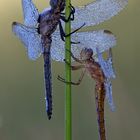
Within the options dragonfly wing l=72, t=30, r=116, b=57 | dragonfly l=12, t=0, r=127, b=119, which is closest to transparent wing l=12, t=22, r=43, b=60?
dragonfly l=12, t=0, r=127, b=119

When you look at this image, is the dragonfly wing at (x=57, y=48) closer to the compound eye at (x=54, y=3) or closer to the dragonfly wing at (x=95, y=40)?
the dragonfly wing at (x=95, y=40)

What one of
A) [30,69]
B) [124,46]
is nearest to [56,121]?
[30,69]

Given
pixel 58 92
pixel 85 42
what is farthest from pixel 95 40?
pixel 58 92

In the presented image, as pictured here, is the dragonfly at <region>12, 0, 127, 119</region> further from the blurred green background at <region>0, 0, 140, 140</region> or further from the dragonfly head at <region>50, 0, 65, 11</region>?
the blurred green background at <region>0, 0, 140, 140</region>

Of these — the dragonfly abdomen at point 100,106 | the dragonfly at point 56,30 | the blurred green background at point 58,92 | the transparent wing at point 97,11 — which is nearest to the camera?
the dragonfly abdomen at point 100,106

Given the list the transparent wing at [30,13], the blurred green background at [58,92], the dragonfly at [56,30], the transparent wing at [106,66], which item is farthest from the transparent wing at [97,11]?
the blurred green background at [58,92]

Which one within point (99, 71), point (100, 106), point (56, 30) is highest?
point (56, 30)

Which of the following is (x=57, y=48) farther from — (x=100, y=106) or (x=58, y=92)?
(x=58, y=92)
